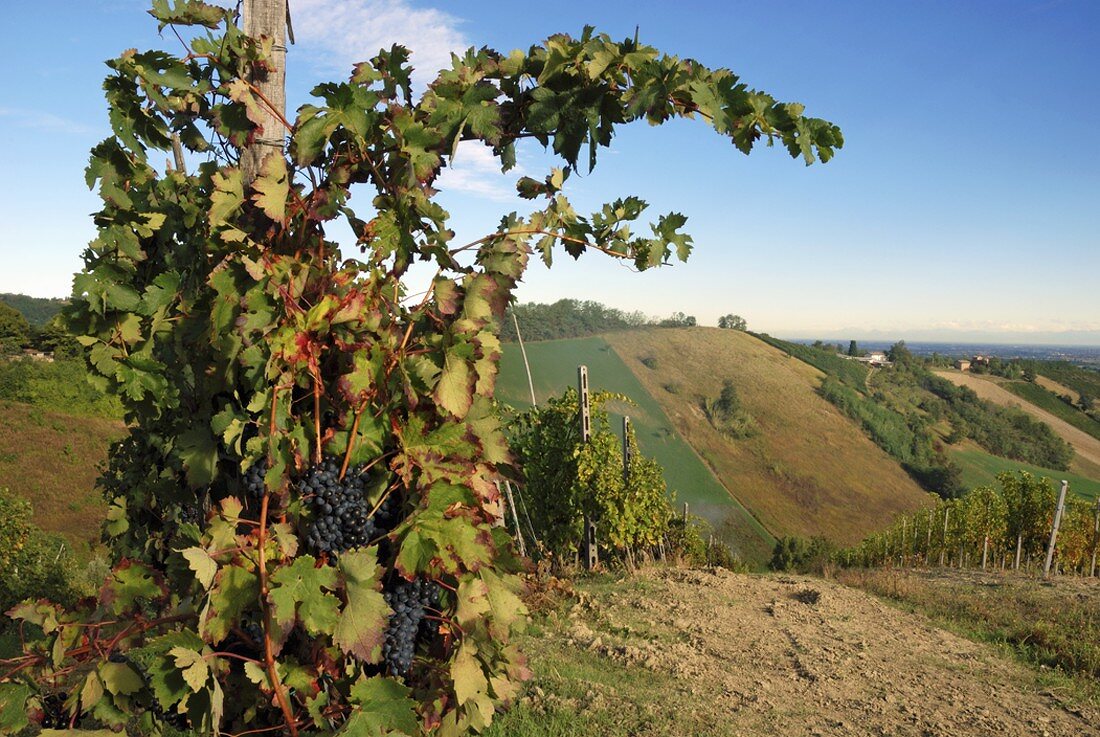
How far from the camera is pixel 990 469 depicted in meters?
53.7

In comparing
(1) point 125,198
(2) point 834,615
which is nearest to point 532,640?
(2) point 834,615

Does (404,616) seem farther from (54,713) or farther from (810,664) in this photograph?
(810,664)

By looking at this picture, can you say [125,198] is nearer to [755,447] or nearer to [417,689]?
[417,689]

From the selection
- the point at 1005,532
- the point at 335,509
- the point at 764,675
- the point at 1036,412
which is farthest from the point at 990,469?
the point at 335,509

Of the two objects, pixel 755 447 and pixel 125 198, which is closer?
pixel 125 198

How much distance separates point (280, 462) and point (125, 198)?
1460mm

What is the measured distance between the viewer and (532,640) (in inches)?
205

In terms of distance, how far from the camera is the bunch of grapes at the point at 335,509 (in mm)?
1862

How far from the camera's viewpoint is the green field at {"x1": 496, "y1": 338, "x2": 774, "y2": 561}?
28.7 meters

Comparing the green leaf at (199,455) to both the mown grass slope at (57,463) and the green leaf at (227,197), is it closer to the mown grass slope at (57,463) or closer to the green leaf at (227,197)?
the green leaf at (227,197)

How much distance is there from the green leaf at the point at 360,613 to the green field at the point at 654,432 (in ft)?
84.7

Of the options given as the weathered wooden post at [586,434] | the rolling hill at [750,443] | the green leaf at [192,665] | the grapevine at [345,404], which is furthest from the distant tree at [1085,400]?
the green leaf at [192,665]

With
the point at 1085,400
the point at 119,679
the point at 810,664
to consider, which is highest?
the point at 119,679

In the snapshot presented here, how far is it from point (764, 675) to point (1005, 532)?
1092cm
